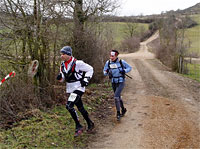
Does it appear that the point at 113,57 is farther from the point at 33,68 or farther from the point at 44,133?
the point at 44,133

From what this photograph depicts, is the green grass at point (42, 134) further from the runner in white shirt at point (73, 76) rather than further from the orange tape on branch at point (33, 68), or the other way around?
the orange tape on branch at point (33, 68)

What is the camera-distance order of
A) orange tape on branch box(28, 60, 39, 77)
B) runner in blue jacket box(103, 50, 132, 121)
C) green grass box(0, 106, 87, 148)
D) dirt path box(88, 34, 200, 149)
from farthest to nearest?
1. runner in blue jacket box(103, 50, 132, 121)
2. orange tape on branch box(28, 60, 39, 77)
3. dirt path box(88, 34, 200, 149)
4. green grass box(0, 106, 87, 148)

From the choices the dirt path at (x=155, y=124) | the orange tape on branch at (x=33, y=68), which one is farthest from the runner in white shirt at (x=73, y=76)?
the orange tape on branch at (x=33, y=68)

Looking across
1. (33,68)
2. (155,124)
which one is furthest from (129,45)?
(33,68)

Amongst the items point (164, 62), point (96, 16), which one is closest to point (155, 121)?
point (96, 16)

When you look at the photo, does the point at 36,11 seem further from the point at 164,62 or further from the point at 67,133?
the point at 164,62

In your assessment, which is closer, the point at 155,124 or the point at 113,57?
the point at 155,124

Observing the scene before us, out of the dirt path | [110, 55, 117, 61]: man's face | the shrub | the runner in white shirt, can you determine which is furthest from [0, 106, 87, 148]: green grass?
the shrub

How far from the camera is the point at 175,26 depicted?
30.2m

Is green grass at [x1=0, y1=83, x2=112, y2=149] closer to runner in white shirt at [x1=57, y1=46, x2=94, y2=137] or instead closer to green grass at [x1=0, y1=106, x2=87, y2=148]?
green grass at [x1=0, y1=106, x2=87, y2=148]

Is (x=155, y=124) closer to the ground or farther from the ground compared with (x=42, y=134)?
closer to the ground

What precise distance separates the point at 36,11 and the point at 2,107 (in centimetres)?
312

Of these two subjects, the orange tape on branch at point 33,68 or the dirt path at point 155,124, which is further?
the orange tape on branch at point 33,68

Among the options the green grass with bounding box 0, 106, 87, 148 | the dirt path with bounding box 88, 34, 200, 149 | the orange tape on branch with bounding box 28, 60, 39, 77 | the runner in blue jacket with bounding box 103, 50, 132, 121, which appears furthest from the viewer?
the runner in blue jacket with bounding box 103, 50, 132, 121
